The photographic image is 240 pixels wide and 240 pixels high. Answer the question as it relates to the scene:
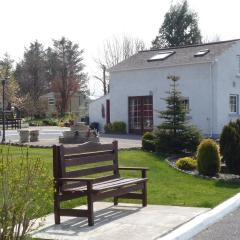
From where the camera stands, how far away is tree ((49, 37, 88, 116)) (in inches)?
2665

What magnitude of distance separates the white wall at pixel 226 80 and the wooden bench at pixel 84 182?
68.1ft

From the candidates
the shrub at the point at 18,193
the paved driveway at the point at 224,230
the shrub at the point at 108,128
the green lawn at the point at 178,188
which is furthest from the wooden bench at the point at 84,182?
the shrub at the point at 108,128

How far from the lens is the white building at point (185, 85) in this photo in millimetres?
30000

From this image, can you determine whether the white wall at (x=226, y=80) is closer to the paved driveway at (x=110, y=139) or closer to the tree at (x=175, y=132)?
the paved driveway at (x=110, y=139)

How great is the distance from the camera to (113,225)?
8289 millimetres

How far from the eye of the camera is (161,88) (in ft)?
105

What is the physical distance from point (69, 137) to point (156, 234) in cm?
1707

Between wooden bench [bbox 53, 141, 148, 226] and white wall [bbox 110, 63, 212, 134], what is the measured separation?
20679 millimetres

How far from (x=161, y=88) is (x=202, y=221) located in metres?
24.0

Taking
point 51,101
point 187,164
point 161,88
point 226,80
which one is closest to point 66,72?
point 51,101

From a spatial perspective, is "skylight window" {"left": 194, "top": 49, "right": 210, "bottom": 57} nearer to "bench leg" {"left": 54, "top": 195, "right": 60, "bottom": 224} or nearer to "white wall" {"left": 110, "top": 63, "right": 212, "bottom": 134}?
"white wall" {"left": 110, "top": 63, "right": 212, "bottom": 134}

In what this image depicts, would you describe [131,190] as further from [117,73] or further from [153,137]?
[117,73]

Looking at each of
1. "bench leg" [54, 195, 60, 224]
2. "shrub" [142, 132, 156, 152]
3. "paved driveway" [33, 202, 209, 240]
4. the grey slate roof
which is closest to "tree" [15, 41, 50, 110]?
the grey slate roof

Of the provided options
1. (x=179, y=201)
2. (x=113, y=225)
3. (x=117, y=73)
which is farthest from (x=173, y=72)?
(x=113, y=225)
